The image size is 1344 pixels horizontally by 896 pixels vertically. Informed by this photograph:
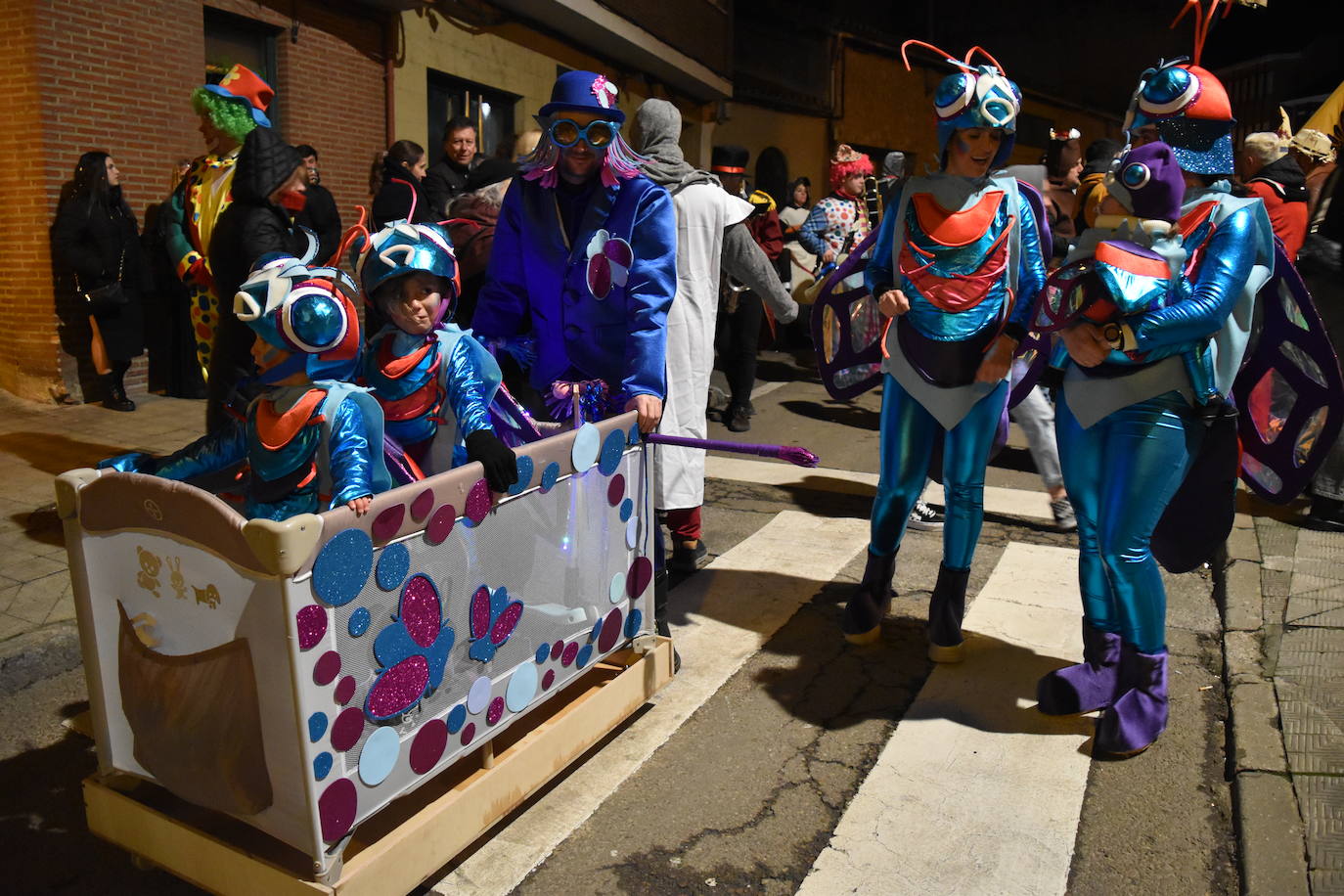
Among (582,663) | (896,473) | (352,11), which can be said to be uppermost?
(352,11)

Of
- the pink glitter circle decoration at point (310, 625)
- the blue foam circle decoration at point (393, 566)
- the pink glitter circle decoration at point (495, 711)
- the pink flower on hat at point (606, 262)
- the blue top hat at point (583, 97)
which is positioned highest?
the blue top hat at point (583, 97)

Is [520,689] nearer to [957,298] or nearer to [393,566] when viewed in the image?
[393,566]

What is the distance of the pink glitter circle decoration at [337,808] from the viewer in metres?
2.19

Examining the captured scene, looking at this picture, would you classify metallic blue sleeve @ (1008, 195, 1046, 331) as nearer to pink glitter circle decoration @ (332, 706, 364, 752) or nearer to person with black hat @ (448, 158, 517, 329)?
person with black hat @ (448, 158, 517, 329)

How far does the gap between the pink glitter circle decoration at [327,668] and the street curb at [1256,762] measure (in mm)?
2277

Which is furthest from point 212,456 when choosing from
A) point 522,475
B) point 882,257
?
point 882,257

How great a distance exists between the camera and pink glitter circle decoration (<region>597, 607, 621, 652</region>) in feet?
10.6

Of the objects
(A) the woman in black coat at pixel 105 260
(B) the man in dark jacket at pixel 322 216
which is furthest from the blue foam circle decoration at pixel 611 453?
(A) the woman in black coat at pixel 105 260

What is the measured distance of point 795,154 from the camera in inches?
818

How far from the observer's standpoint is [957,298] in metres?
3.54

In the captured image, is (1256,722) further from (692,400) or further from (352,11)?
(352,11)

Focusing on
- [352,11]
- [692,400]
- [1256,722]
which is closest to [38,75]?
[352,11]

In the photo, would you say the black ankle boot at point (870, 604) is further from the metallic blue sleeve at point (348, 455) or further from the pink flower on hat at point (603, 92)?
the metallic blue sleeve at point (348, 455)

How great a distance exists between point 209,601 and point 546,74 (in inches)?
494
